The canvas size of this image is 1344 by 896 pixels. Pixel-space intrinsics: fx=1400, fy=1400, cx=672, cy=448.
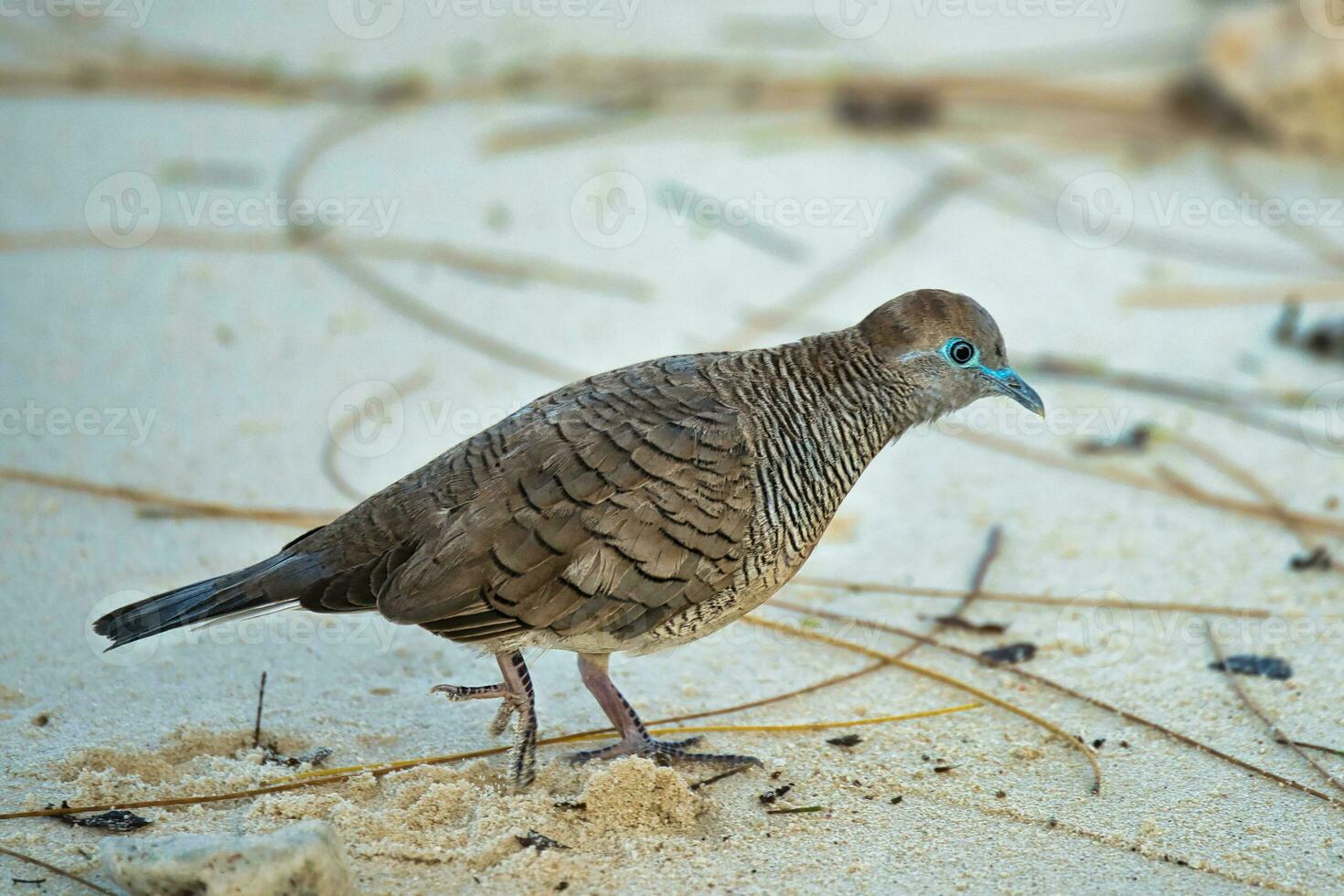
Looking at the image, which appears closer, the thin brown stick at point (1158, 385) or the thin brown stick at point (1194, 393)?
the thin brown stick at point (1194, 393)

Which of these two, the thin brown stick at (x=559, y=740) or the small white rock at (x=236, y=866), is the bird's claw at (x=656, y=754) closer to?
the thin brown stick at (x=559, y=740)

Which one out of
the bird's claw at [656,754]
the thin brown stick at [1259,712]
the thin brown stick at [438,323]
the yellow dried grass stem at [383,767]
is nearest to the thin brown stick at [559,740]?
the yellow dried grass stem at [383,767]

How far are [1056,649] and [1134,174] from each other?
4.82 metres

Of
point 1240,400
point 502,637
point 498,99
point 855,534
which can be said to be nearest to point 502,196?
point 498,99

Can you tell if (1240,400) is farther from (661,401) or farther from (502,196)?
(502,196)

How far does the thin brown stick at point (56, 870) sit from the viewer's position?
3412 millimetres

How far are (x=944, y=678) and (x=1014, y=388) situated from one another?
108 centimetres

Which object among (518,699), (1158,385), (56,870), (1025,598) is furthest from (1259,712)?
(56,870)

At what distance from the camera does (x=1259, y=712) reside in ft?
14.6

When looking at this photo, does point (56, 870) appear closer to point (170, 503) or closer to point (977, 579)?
point (170, 503)

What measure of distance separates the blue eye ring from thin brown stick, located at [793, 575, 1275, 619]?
4.32 ft

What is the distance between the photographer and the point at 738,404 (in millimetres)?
4023

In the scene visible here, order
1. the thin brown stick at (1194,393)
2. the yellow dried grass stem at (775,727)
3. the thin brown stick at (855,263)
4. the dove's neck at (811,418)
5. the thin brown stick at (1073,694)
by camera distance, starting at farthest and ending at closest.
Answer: the thin brown stick at (855,263)
the thin brown stick at (1194,393)
the yellow dried grass stem at (775,727)
the thin brown stick at (1073,694)
the dove's neck at (811,418)

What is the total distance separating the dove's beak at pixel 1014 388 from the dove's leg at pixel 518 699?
161cm
